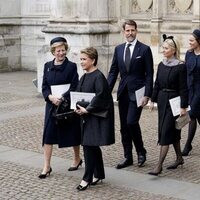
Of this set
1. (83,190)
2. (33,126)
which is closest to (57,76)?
(83,190)

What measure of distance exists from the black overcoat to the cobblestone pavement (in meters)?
0.60

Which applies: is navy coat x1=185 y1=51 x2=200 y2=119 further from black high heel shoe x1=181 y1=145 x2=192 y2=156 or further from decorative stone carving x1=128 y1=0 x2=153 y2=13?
decorative stone carving x1=128 y1=0 x2=153 y2=13

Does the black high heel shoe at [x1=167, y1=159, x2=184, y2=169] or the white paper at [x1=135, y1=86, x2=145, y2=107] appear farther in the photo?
the black high heel shoe at [x1=167, y1=159, x2=184, y2=169]

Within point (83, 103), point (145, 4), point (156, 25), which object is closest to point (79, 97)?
point (83, 103)

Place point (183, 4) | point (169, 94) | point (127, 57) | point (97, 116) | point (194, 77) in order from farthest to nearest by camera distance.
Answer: point (183, 4)
point (194, 77)
point (127, 57)
point (169, 94)
point (97, 116)

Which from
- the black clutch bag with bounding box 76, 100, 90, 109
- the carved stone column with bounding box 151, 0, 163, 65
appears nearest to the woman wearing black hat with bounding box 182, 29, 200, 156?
the black clutch bag with bounding box 76, 100, 90, 109

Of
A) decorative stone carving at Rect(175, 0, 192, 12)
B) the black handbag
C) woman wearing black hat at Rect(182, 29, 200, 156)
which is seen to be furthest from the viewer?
decorative stone carving at Rect(175, 0, 192, 12)

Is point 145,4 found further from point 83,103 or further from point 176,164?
point 83,103

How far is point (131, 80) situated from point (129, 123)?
56cm

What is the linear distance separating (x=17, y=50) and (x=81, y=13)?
6439 mm

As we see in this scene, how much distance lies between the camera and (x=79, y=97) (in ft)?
23.2

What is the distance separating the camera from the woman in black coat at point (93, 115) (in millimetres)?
6938

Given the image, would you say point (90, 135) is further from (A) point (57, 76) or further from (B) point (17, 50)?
(B) point (17, 50)

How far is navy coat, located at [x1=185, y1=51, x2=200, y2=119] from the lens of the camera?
8.52 m
